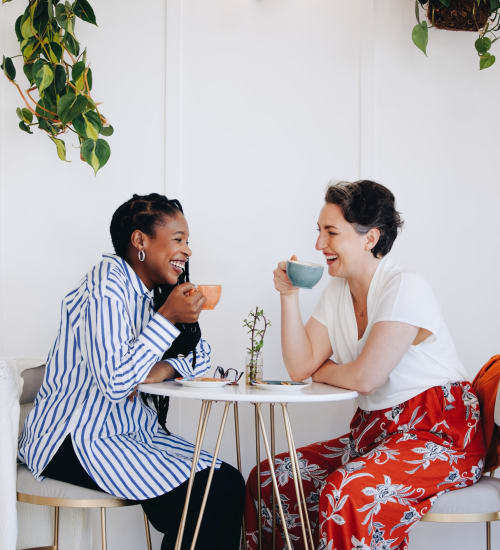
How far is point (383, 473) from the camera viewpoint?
1756mm

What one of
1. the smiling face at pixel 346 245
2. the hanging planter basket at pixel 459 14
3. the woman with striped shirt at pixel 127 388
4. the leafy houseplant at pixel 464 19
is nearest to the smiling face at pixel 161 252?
the woman with striped shirt at pixel 127 388

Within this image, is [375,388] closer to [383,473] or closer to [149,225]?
[383,473]


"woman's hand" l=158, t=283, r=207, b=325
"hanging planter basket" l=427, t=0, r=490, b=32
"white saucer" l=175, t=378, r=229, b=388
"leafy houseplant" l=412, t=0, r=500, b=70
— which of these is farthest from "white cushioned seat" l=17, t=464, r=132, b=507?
"hanging planter basket" l=427, t=0, r=490, b=32

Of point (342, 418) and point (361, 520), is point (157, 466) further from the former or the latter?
point (342, 418)

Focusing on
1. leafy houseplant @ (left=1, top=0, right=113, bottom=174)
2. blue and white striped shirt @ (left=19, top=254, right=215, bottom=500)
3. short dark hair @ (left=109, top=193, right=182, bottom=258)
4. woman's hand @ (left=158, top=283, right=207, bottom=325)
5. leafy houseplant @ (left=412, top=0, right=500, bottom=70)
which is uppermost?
leafy houseplant @ (left=412, top=0, right=500, bottom=70)

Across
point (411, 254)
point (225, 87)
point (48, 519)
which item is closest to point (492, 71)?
point (411, 254)

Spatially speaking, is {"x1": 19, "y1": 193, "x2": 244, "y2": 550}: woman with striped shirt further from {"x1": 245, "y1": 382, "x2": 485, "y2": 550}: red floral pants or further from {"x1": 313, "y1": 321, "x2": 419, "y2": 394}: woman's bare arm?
{"x1": 313, "y1": 321, "x2": 419, "y2": 394}: woman's bare arm

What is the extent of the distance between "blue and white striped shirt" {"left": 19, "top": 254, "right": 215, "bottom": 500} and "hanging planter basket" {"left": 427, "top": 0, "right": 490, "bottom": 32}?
156 cm

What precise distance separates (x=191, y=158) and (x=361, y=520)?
5.12 feet

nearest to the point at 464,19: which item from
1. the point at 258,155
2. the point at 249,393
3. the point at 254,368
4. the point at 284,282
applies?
the point at 258,155

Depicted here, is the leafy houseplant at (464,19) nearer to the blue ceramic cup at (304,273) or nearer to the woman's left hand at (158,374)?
the blue ceramic cup at (304,273)

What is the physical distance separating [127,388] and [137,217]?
53 cm

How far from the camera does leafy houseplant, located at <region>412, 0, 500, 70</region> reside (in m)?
2.45

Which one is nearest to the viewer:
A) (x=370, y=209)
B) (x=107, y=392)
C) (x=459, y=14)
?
(x=107, y=392)
